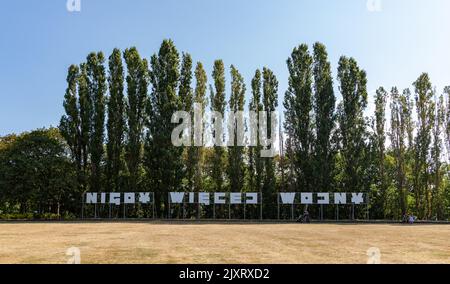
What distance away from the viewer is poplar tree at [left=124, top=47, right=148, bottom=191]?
44.5 metres

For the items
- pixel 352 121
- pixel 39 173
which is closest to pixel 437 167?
pixel 352 121

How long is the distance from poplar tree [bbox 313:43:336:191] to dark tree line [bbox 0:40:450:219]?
104 millimetres

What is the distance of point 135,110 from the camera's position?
4588 centimetres

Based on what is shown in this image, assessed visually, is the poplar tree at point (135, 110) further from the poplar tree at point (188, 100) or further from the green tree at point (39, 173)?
the green tree at point (39, 173)

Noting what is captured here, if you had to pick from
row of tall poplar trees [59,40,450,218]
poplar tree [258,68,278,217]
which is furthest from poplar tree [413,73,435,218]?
poplar tree [258,68,278,217]

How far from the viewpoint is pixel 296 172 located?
1721 inches

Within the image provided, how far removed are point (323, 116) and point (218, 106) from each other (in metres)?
11.0

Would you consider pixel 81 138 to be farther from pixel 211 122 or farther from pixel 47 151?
pixel 211 122

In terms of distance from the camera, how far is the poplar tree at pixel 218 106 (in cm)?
4506

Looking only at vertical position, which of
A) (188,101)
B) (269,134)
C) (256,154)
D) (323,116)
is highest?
(188,101)

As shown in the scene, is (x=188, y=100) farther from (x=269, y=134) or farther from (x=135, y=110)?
(x=269, y=134)

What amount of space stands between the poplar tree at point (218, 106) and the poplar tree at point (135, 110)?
738cm
